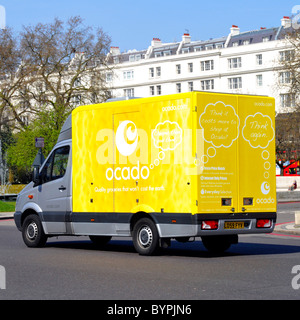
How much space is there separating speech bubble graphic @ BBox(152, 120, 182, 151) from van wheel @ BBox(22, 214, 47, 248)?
4047 millimetres

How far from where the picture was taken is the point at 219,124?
46.6 ft

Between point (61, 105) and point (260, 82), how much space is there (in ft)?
188

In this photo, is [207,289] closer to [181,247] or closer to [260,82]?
[181,247]

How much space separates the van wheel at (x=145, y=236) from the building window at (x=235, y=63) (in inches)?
3857

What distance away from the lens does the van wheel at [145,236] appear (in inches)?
567

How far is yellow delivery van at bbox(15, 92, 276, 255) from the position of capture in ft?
45.7

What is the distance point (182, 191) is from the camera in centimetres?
1397

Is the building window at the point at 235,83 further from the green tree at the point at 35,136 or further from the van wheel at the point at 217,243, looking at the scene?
the van wheel at the point at 217,243

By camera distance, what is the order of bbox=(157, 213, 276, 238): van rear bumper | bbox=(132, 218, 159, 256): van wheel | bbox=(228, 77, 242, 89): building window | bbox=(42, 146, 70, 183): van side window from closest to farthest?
A: bbox=(157, 213, 276, 238): van rear bumper
bbox=(132, 218, 159, 256): van wheel
bbox=(42, 146, 70, 183): van side window
bbox=(228, 77, 242, 89): building window

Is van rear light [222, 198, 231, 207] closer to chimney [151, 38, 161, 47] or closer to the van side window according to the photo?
the van side window

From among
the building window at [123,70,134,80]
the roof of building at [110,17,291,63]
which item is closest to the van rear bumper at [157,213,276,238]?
the roof of building at [110,17,291,63]

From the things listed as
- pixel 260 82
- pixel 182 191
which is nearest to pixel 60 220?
pixel 182 191

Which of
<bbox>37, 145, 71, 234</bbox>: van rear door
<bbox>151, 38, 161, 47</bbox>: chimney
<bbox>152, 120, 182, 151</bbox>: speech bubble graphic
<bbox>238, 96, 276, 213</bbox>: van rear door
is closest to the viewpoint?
<bbox>152, 120, 182, 151</bbox>: speech bubble graphic

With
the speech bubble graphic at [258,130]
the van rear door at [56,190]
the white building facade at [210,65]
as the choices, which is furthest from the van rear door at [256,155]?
the white building facade at [210,65]
